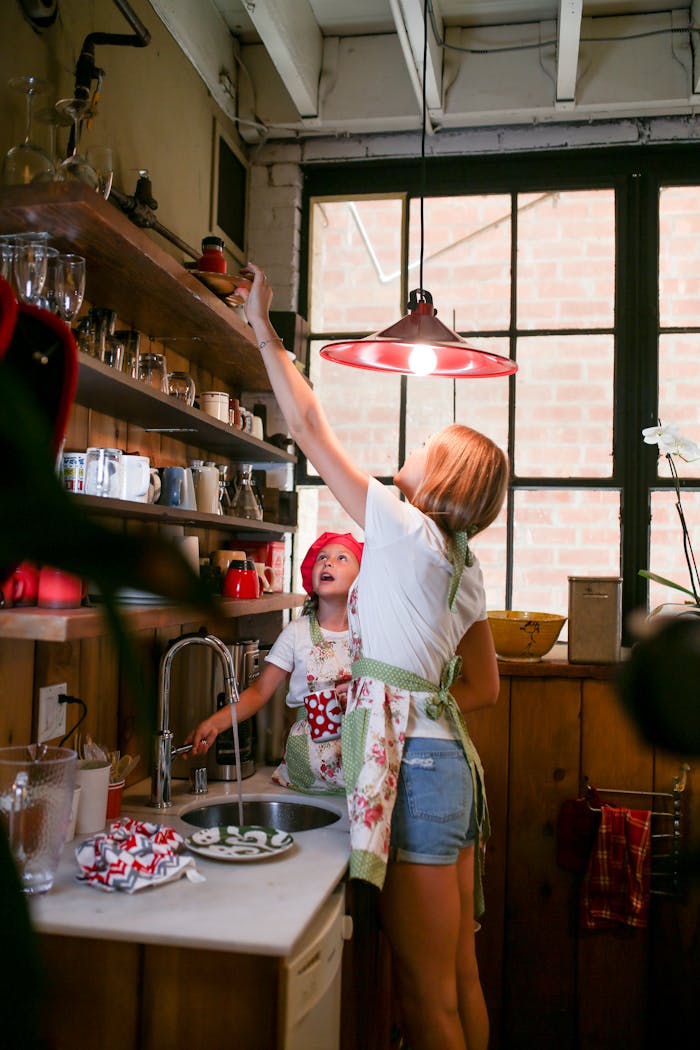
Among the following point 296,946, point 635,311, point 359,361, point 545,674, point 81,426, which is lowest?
point 296,946

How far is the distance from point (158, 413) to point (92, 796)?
86cm

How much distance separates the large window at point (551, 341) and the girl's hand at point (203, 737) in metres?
1.08

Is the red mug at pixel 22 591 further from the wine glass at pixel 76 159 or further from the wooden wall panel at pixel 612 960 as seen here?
the wooden wall panel at pixel 612 960

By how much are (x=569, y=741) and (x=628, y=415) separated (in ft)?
3.70

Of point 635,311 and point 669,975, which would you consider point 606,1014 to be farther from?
point 635,311

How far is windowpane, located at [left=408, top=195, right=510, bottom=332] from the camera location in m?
3.26

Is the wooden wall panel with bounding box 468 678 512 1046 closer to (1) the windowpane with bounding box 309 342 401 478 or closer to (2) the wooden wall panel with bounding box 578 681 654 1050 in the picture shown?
(2) the wooden wall panel with bounding box 578 681 654 1050

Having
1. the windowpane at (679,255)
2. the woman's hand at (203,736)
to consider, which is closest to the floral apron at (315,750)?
the woman's hand at (203,736)

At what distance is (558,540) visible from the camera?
316 centimetres

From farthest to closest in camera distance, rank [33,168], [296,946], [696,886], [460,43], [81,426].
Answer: [460,43] → [81,426] → [33,168] → [296,946] → [696,886]

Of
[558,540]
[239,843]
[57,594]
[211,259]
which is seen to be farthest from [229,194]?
[239,843]

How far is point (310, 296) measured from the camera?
3342 mm

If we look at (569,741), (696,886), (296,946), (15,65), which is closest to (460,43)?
(15,65)

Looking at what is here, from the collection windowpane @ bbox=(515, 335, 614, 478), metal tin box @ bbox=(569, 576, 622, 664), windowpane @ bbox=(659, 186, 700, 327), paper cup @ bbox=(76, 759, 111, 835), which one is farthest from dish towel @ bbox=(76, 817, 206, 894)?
windowpane @ bbox=(659, 186, 700, 327)
